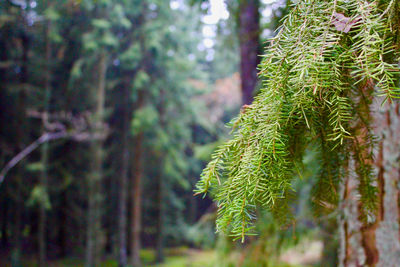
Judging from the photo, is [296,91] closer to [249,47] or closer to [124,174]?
[249,47]

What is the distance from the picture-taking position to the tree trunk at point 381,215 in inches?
48.9

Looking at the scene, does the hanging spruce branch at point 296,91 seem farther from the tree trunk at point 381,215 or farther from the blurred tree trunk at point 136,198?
the blurred tree trunk at point 136,198

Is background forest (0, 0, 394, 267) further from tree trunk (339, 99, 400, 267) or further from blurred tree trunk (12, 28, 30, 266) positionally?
tree trunk (339, 99, 400, 267)

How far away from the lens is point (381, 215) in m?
1.25

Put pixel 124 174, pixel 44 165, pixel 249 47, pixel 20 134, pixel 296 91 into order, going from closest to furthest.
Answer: pixel 296 91 → pixel 249 47 → pixel 44 165 → pixel 20 134 → pixel 124 174

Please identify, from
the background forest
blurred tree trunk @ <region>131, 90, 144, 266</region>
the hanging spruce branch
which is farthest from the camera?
blurred tree trunk @ <region>131, 90, 144, 266</region>

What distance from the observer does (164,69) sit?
35.1 ft


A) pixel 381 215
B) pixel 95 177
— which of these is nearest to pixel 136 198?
pixel 95 177

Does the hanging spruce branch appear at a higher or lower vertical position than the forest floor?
higher

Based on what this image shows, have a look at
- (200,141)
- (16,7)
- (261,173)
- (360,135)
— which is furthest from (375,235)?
(200,141)

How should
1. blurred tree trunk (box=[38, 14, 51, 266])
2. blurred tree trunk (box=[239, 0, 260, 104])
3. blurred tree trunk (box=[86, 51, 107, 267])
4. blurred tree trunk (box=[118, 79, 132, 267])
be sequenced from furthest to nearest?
1. blurred tree trunk (box=[118, 79, 132, 267])
2. blurred tree trunk (box=[86, 51, 107, 267])
3. blurred tree trunk (box=[38, 14, 51, 266])
4. blurred tree trunk (box=[239, 0, 260, 104])

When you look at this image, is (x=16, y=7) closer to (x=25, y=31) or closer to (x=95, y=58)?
(x=25, y=31)

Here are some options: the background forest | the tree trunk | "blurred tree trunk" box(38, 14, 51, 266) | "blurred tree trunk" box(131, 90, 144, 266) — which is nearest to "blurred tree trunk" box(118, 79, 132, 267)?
the background forest

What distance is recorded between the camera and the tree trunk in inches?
48.9
